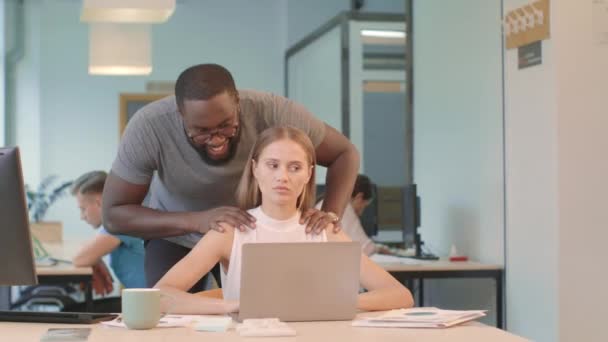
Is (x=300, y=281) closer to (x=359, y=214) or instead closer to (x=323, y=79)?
(x=359, y=214)

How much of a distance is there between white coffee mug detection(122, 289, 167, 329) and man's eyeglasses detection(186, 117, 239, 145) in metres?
0.79

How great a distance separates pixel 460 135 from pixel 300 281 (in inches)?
140

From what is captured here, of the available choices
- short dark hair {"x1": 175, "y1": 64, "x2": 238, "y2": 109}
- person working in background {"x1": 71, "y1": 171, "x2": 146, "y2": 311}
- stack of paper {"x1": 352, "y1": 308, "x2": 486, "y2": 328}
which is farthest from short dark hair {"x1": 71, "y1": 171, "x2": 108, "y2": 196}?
stack of paper {"x1": 352, "y1": 308, "x2": 486, "y2": 328}

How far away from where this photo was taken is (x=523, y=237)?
16.9 ft

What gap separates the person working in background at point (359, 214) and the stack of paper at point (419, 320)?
319 centimetres

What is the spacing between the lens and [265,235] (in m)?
3.18

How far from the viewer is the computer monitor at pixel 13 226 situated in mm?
2568

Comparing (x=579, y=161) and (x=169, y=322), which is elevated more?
(x=579, y=161)

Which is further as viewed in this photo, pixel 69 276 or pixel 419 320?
pixel 69 276

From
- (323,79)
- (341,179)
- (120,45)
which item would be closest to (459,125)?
(341,179)

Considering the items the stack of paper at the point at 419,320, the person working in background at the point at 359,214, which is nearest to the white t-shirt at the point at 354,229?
the person working in background at the point at 359,214

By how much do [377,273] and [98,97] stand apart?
29.1ft

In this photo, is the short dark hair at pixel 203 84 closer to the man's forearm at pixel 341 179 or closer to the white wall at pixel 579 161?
the man's forearm at pixel 341 179

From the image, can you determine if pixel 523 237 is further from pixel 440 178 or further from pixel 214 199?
pixel 214 199
